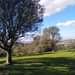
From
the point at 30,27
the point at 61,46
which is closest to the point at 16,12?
the point at 30,27

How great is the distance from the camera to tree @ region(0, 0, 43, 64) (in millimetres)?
26031

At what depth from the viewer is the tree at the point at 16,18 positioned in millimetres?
26031

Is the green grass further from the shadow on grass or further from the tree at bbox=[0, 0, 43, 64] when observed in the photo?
the tree at bbox=[0, 0, 43, 64]

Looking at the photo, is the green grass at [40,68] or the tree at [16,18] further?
the tree at [16,18]

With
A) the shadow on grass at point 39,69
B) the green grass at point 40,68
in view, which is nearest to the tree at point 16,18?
the green grass at point 40,68

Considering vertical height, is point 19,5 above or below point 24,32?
above

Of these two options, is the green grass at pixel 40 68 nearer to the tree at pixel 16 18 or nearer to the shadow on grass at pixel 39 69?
the shadow on grass at pixel 39 69

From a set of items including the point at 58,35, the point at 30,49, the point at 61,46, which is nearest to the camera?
the point at 30,49

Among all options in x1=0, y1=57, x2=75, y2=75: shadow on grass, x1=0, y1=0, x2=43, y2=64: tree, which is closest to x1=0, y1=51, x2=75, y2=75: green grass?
x1=0, y1=57, x2=75, y2=75: shadow on grass

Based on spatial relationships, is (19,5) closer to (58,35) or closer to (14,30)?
(14,30)

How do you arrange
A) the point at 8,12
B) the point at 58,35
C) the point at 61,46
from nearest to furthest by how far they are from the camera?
the point at 8,12
the point at 61,46
the point at 58,35

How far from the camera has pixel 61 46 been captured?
7156cm

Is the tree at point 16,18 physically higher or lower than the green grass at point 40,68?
higher

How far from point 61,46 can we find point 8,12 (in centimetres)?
4691
